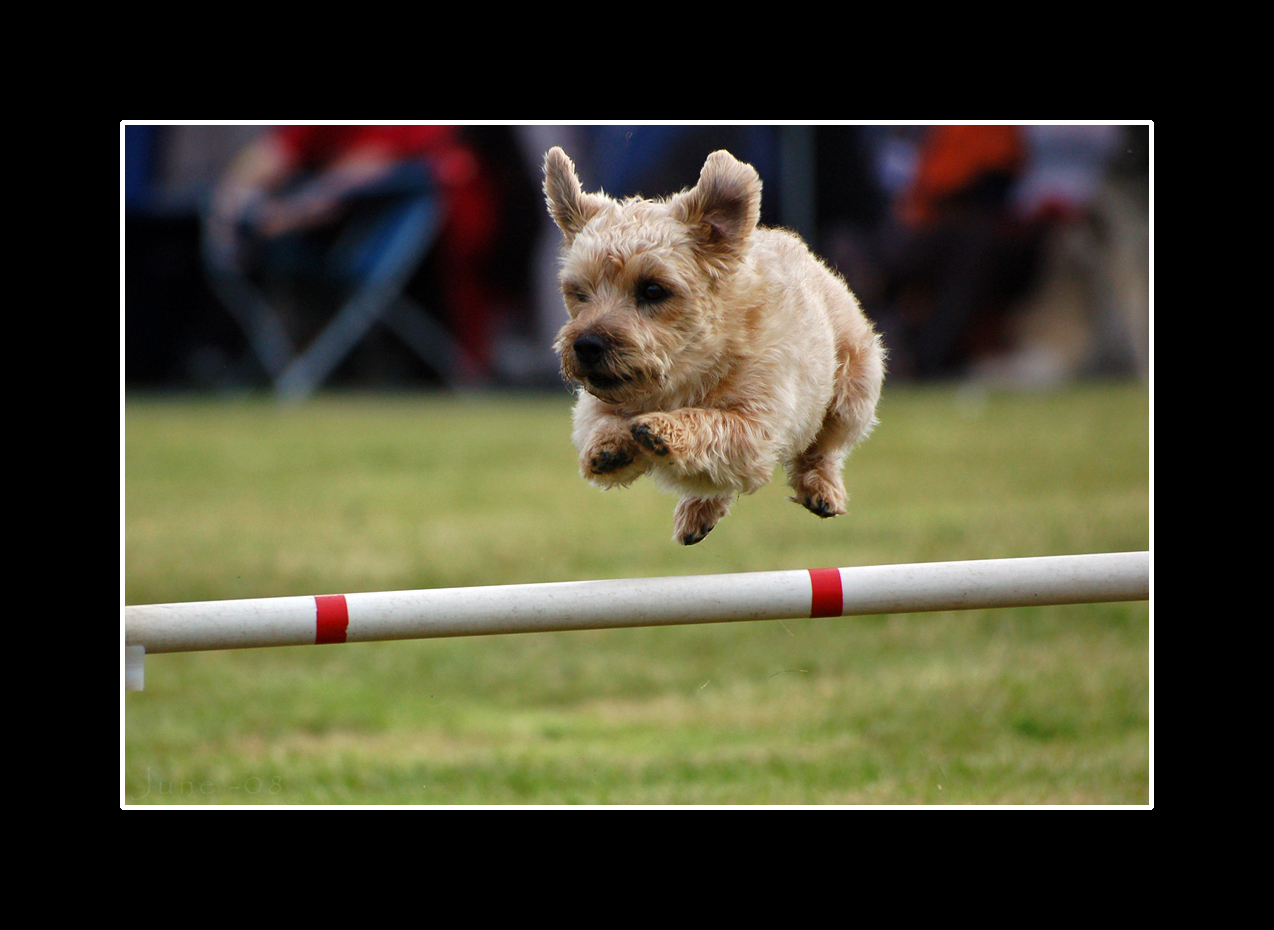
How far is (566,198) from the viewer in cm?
268

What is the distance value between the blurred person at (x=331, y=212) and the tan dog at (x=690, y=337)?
14.0m

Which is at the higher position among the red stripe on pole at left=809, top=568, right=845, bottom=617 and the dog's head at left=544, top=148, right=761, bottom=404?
the dog's head at left=544, top=148, right=761, bottom=404

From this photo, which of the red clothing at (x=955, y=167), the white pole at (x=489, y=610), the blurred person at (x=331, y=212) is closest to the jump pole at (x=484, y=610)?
the white pole at (x=489, y=610)

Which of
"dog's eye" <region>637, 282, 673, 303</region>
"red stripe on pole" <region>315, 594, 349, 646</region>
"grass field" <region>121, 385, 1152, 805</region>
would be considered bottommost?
"grass field" <region>121, 385, 1152, 805</region>

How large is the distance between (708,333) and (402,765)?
9.50ft

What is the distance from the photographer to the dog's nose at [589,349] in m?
2.55

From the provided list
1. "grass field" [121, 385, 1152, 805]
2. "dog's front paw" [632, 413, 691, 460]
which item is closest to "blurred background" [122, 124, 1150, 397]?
"grass field" [121, 385, 1152, 805]

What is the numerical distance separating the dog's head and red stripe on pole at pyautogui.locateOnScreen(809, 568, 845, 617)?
542 mm

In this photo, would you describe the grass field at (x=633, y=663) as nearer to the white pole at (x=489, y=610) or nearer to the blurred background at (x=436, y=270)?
the white pole at (x=489, y=610)

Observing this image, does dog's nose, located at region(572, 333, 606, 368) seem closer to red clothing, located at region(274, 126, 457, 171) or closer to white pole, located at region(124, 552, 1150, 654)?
white pole, located at region(124, 552, 1150, 654)

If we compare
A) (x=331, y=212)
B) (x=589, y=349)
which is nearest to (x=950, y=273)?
(x=331, y=212)

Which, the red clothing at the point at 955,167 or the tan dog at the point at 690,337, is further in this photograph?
the red clothing at the point at 955,167

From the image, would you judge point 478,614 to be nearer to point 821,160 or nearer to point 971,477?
point 821,160

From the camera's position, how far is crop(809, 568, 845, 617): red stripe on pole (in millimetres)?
2758
